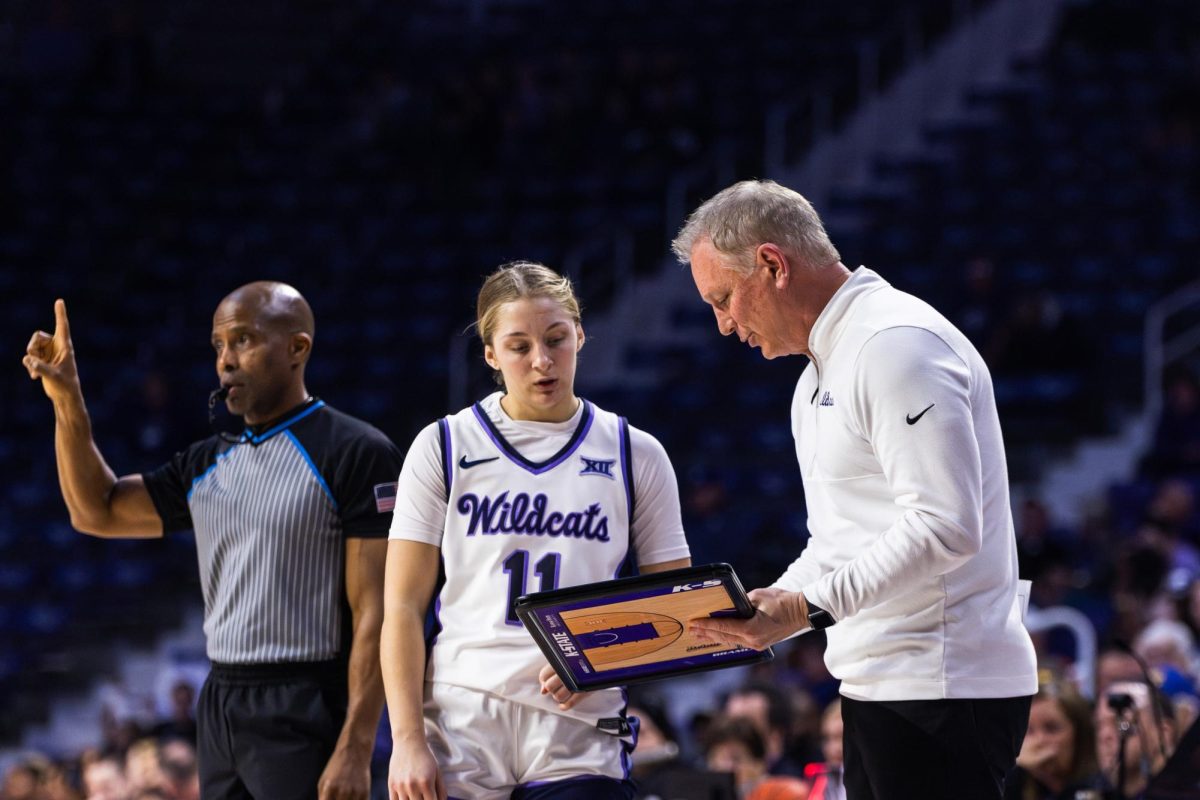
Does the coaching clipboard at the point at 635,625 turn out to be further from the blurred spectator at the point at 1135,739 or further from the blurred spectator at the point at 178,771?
the blurred spectator at the point at 178,771

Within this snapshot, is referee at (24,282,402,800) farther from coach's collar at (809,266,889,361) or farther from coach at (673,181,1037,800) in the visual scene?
coach's collar at (809,266,889,361)

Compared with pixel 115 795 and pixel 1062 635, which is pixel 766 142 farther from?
pixel 115 795

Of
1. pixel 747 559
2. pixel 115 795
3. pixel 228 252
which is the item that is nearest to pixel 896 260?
pixel 747 559

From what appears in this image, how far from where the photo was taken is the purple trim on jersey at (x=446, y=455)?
3453mm

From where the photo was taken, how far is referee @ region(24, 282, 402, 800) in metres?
3.83

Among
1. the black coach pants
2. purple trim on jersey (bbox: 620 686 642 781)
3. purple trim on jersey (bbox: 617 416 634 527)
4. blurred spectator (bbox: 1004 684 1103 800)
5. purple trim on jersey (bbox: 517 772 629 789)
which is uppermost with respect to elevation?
purple trim on jersey (bbox: 617 416 634 527)

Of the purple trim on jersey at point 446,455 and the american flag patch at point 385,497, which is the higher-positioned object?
the purple trim on jersey at point 446,455

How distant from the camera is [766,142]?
47.4 ft

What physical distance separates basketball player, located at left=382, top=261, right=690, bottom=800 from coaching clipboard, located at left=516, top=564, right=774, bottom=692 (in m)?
0.13

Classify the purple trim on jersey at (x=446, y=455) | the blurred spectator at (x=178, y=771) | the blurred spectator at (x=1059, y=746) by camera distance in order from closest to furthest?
the purple trim on jersey at (x=446, y=455) → the blurred spectator at (x=1059, y=746) → the blurred spectator at (x=178, y=771)

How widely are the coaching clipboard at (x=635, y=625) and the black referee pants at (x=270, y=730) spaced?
35.4 inches

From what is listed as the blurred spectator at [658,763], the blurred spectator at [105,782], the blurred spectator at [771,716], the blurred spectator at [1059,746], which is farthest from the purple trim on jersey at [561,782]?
the blurred spectator at [105,782]

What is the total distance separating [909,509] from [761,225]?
25.0 inches

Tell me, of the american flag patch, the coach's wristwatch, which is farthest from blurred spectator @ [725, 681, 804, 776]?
the coach's wristwatch
